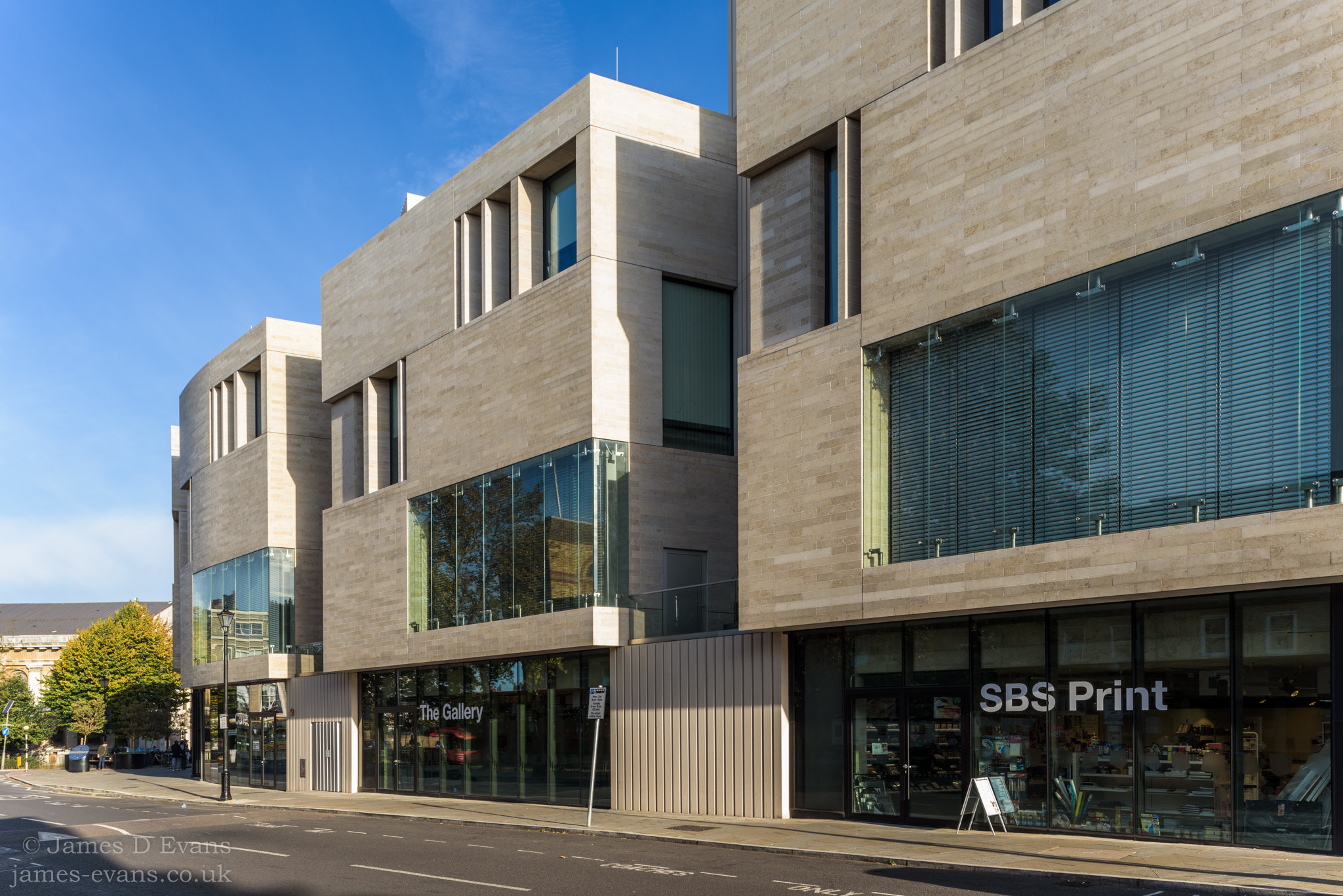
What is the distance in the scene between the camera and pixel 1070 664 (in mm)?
18344

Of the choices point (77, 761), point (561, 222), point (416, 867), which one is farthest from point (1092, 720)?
point (77, 761)

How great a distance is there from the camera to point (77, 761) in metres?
66.2

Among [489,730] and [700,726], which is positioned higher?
[700,726]

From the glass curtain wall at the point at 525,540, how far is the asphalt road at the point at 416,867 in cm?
581

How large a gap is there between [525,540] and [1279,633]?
17.7 meters

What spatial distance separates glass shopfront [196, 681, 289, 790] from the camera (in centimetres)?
4278

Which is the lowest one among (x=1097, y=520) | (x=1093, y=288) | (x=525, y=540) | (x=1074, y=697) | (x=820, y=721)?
(x=820, y=721)

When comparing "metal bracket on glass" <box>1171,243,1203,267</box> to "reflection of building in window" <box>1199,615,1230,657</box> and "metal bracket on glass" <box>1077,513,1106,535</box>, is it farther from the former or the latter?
"reflection of building in window" <box>1199,615,1230,657</box>

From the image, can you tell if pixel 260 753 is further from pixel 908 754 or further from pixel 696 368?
pixel 908 754

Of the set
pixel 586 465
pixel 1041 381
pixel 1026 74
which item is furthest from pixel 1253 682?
pixel 586 465

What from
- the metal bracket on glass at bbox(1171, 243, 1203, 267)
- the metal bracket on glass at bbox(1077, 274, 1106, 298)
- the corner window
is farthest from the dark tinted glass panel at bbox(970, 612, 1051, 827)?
the corner window

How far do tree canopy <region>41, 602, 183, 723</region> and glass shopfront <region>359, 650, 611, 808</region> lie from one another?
1991 inches

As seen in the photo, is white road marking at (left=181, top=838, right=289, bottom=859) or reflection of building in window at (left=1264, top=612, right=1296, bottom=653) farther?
white road marking at (left=181, top=838, right=289, bottom=859)

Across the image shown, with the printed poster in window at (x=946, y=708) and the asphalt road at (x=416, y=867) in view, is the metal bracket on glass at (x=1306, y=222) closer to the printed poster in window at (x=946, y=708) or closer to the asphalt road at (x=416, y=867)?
the asphalt road at (x=416, y=867)
